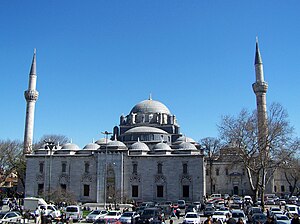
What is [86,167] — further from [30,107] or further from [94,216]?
[94,216]

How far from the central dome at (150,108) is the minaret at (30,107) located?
1576 cm

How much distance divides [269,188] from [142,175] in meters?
22.9

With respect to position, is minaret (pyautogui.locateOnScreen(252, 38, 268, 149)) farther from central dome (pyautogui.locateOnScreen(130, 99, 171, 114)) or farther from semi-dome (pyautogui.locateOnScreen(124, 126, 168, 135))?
central dome (pyautogui.locateOnScreen(130, 99, 171, 114))

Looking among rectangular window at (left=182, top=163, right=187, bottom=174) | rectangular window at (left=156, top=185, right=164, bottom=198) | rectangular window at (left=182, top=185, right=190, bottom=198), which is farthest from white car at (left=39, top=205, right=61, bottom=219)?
→ rectangular window at (left=182, top=163, right=187, bottom=174)

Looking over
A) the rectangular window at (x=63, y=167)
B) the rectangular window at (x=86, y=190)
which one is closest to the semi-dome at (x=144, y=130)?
the rectangular window at (x=63, y=167)

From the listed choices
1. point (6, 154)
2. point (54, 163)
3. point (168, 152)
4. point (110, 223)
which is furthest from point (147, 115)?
point (110, 223)

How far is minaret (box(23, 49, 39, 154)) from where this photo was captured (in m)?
48.8

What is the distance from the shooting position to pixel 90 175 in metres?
41.4

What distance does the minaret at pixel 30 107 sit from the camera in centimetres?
4877

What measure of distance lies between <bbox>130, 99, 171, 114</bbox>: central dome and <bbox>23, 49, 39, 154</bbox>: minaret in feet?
51.7

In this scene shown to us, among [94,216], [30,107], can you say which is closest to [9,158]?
[30,107]

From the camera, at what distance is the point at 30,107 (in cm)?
4959

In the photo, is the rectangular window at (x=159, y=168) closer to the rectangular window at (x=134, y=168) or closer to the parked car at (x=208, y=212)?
the rectangular window at (x=134, y=168)

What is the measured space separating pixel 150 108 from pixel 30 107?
18.2 metres
